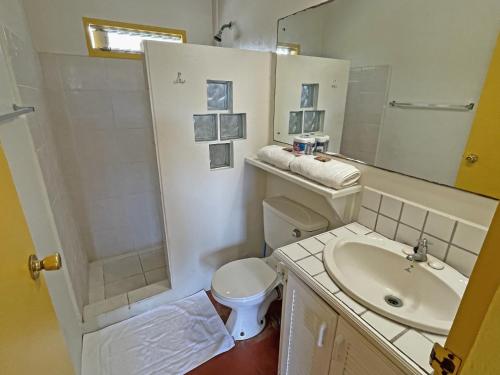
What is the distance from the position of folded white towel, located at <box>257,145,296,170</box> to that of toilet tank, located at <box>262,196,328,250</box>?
0.89 feet

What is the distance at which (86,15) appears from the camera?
183cm

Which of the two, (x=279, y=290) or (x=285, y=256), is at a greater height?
(x=285, y=256)

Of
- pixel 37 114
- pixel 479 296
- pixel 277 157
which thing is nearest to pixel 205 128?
pixel 277 157

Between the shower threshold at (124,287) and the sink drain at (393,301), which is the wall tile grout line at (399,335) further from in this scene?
the shower threshold at (124,287)

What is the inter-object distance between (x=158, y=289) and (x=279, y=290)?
0.88m

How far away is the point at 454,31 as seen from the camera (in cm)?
86

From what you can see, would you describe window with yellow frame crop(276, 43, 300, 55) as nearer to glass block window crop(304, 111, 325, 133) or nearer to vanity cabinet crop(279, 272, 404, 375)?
glass block window crop(304, 111, 325, 133)

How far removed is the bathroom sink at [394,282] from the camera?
0.77m

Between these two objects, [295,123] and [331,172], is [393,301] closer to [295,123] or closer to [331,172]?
[331,172]

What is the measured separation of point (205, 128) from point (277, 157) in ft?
1.66

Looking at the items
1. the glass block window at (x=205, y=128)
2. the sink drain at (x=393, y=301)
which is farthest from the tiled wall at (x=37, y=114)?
the sink drain at (x=393, y=301)

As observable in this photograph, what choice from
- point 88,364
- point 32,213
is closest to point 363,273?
point 32,213

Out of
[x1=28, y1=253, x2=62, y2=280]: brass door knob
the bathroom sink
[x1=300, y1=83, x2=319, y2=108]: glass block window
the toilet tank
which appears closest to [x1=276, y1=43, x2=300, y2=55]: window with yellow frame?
[x1=300, y1=83, x2=319, y2=108]: glass block window

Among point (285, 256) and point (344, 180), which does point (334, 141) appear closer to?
point (344, 180)
